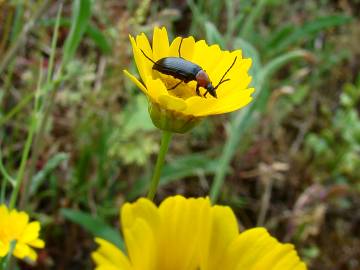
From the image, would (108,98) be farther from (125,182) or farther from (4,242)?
(4,242)

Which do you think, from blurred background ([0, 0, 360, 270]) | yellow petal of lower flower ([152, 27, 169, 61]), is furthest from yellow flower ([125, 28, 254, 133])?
blurred background ([0, 0, 360, 270])

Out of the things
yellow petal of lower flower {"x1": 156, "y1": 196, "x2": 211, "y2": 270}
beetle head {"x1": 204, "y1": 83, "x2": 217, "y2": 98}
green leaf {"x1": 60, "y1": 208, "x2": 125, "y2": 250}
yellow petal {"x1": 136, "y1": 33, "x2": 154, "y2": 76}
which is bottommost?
yellow petal of lower flower {"x1": 156, "y1": 196, "x2": 211, "y2": 270}

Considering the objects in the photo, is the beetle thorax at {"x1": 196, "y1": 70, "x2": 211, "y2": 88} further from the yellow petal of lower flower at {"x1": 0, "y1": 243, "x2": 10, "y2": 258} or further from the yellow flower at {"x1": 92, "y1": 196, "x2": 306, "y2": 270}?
the yellow petal of lower flower at {"x1": 0, "y1": 243, "x2": 10, "y2": 258}

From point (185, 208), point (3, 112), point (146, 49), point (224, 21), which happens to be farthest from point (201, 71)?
point (224, 21)

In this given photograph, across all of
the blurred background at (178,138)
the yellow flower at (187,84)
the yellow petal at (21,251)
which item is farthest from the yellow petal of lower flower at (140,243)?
the blurred background at (178,138)

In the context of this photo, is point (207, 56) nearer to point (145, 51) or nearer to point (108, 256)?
point (145, 51)

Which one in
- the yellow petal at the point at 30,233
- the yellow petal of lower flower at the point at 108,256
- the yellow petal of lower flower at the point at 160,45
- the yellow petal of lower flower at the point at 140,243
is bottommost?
the yellow petal of lower flower at the point at 108,256

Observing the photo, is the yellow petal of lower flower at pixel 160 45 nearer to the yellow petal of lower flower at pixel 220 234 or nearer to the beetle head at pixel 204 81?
the beetle head at pixel 204 81
